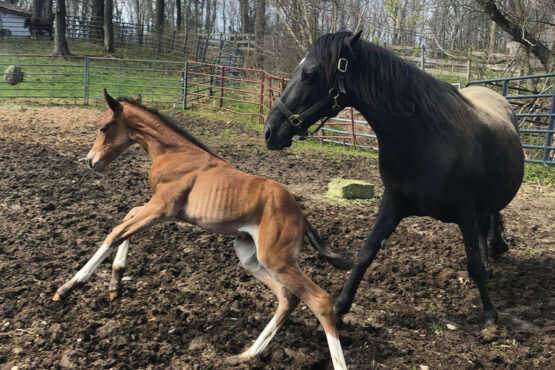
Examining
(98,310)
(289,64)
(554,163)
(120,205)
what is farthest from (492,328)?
(289,64)

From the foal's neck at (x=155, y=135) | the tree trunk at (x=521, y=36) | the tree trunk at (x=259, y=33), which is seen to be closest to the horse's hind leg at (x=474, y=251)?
the foal's neck at (x=155, y=135)

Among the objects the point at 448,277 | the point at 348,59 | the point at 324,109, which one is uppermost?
the point at 348,59

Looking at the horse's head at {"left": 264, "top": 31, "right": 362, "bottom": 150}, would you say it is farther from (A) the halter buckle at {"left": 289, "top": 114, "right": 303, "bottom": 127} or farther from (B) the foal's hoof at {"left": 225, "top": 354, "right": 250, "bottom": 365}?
(B) the foal's hoof at {"left": 225, "top": 354, "right": 250, "bottom": 365}

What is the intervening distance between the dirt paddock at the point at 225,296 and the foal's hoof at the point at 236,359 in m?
0.07

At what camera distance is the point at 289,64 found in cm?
2517

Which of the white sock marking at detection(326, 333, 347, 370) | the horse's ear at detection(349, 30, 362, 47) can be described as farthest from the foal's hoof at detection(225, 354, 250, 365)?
the horse's ear at detection(349, 30, 362, 47)

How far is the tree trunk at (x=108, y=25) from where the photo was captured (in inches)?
1030

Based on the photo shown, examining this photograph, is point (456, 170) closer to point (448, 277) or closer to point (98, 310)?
point (448, 277)

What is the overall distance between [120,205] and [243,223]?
3.55m

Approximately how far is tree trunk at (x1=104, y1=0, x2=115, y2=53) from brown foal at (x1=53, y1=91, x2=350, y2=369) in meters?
24.6

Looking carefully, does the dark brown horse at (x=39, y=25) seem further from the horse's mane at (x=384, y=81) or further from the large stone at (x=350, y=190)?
the horse's mane at (x=384, y=81)

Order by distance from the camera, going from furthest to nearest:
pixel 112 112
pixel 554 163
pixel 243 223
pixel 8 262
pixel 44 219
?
1. pixel 554 163
2. pixel 44 219
3. pixel 8 262
4. pixel 112 112
5. pixel 243 223

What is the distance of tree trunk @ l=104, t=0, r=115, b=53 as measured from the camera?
26156mm

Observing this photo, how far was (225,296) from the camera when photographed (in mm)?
4324
